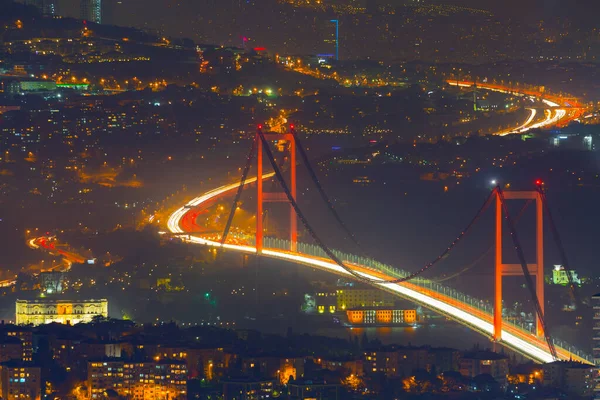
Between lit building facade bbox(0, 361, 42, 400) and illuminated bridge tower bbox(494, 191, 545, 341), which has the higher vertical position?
illuminated bridge tower bbox(494, 191, 545, 341)

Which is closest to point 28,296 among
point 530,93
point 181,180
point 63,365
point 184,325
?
point 184,325

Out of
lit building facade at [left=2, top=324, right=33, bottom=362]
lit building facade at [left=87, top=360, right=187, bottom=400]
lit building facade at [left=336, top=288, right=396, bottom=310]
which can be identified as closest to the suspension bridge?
lit building facade at [left=336, top=288, right=396, bottom=310]

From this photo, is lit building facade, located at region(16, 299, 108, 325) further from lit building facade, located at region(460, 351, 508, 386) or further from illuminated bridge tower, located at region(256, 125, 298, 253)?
lit building facade, located at region(460, 351, 508, 386)

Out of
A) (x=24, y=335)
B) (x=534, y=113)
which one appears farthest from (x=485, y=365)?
(x=534, y=113)

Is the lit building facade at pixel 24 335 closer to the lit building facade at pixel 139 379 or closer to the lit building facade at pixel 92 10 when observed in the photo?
the lit building facade at pixel 139 379

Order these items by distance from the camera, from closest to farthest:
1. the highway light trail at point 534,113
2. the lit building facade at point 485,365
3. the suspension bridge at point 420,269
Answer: the lit building facade at point 485,365 < the suspension bridge at point 420,269 < the highway light trail at point 534,113

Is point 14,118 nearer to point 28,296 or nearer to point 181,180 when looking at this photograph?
point 181,180

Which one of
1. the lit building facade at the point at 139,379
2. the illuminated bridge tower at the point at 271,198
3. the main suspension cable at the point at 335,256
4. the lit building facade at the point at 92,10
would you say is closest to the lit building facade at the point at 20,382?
the lit building facade at the point at 139,379
